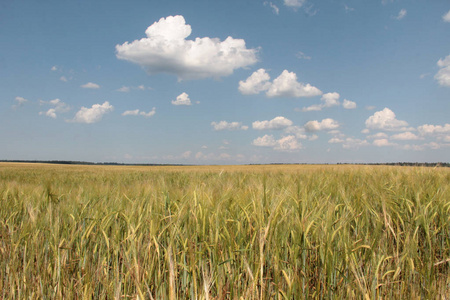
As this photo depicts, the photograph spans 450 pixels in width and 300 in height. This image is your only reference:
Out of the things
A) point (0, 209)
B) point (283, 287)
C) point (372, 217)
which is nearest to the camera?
point (283, 287)

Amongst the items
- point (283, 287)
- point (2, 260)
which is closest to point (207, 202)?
point (283, 287)

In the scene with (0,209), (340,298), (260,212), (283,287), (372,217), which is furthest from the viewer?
(0,209)

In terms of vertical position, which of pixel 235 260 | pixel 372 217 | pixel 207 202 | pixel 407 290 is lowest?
pixel 407 290

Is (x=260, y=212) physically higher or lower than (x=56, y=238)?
higher

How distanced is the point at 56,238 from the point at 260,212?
1.64 metres

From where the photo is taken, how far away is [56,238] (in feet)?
7.45

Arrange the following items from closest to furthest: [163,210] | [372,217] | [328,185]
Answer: [163,210], [372,217], [328,185]

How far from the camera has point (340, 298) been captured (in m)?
1.69

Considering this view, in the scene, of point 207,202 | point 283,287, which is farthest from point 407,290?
point 207,202

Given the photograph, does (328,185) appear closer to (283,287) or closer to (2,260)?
(283,287)

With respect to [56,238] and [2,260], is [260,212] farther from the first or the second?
[2,260]

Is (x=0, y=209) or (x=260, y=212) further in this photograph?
(x=0, y=209)

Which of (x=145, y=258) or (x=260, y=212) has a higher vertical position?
(x=260, y=212)

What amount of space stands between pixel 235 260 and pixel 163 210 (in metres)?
0.82
